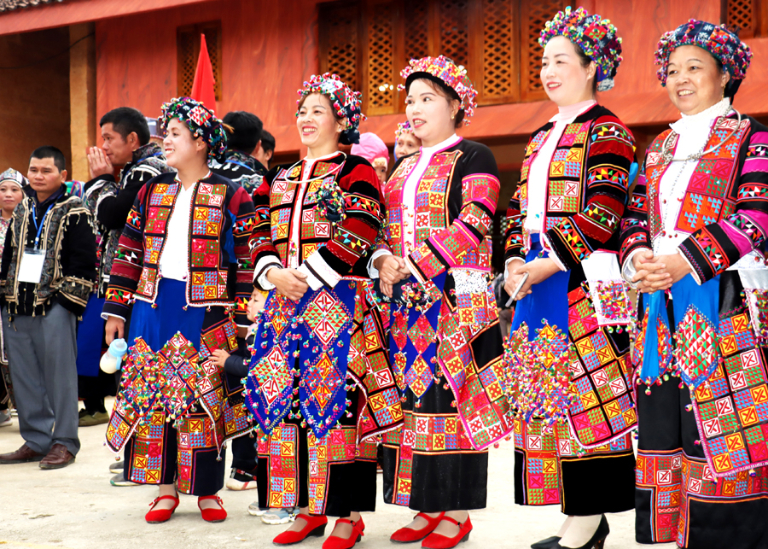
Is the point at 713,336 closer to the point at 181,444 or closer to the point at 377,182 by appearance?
the point at 377,182

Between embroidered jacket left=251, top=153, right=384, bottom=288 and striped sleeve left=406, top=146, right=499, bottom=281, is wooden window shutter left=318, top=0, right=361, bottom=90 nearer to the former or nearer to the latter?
embroidered jacket left=251, top=153, right=384, bottom=288

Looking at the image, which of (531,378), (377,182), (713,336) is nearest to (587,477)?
(531,378)

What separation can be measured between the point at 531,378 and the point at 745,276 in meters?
0.79

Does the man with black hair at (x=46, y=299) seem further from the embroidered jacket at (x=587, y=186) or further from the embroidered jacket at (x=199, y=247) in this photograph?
the embroidered jacket at (x=587, y=186)

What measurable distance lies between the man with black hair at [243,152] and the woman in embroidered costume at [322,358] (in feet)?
4.26

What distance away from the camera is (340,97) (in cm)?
342

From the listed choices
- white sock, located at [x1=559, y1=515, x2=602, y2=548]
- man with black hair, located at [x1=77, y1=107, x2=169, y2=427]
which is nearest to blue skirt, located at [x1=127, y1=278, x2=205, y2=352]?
man with black hair, located at [x1=77, y1=107, x2=169, y2=427]

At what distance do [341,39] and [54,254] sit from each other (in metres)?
6.32

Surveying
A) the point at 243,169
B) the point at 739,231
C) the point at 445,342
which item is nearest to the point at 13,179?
the point at 243,169

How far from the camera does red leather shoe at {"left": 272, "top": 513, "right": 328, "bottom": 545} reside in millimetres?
3242

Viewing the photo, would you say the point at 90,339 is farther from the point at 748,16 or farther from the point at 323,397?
the point at 748,16

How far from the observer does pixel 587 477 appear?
286 centimetres

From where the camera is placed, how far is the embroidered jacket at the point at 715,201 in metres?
2.53

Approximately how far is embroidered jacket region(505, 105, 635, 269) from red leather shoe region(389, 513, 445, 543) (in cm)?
122
